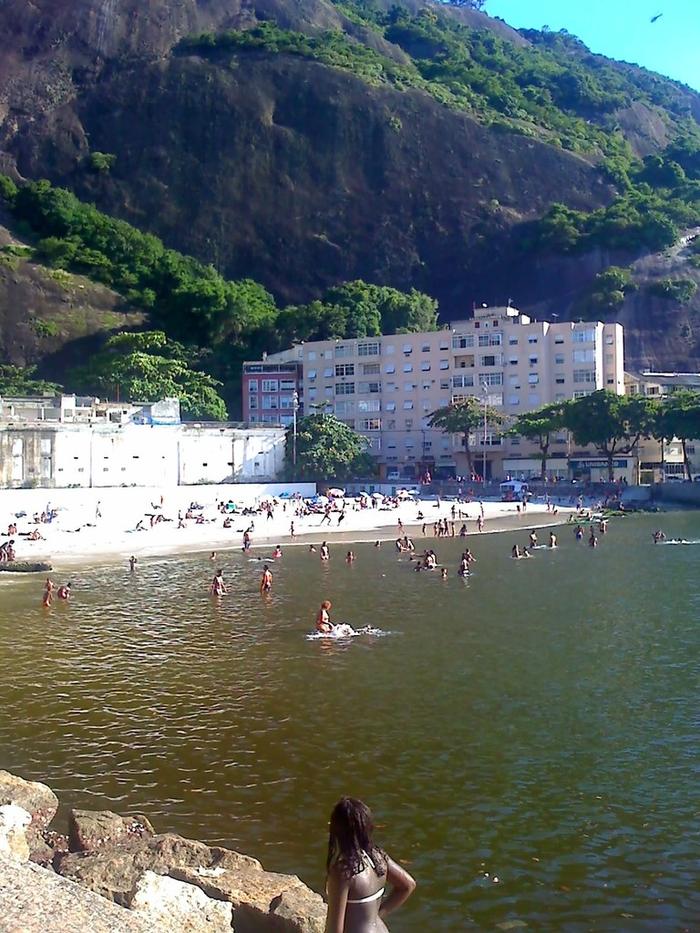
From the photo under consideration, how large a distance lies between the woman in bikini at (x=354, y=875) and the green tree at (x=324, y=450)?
69586mm

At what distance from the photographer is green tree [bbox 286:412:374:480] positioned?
74625 millimetres

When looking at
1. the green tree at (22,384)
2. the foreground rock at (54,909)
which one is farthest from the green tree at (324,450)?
the foreground rock at (54,909)

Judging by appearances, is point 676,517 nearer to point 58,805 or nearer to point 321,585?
point 321,585

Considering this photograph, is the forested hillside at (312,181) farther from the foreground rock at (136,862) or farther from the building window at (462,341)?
the foreground rock at (136,862)

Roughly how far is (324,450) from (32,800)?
65005 mm

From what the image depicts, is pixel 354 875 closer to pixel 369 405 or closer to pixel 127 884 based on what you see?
pixel 127 884

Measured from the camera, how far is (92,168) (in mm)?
147125

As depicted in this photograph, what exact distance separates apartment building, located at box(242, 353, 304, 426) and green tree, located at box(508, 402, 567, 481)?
24.7m

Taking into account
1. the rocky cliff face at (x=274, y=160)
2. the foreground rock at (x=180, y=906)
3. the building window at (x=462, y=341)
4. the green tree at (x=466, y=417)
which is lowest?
the foreground rock at (x=180, y=906)

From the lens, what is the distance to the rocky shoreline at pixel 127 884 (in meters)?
6.06

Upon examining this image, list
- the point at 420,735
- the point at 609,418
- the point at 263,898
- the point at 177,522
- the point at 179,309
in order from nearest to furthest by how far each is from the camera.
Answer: the point at 263,898, the point at 420,735, the point at 177,522, the point at 609,418, the point at 179,309

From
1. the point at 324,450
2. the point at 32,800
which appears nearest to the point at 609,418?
the point at 324,450

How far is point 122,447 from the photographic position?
210ft

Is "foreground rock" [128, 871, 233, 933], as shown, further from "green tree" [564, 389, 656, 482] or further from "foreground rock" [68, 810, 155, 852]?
"green tree" [564, 389, 656, 482]
